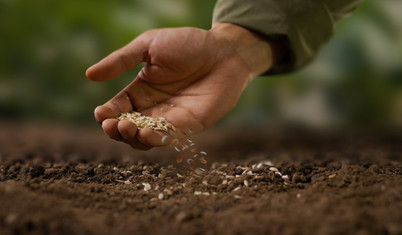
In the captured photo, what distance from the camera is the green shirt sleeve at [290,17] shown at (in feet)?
5.83

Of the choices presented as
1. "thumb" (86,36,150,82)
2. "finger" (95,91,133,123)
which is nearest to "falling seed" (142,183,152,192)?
"finger" (95,91,133,123)

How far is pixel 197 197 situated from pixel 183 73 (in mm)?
586

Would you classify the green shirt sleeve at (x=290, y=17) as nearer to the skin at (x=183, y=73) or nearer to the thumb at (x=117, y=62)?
the skin at (x=183, y=73)

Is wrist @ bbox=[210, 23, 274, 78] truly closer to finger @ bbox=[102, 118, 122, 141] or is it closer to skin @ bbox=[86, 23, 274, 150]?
skin @ bbox=[86, 23, 274, 150]

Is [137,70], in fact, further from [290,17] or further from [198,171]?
[198,171]

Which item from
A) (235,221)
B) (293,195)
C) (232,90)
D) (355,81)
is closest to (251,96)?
(355,81)

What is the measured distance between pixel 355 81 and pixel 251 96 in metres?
0.94

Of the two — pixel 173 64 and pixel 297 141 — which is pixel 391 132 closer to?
pixel 297 141

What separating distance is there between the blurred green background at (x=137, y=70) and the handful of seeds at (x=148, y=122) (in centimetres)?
224

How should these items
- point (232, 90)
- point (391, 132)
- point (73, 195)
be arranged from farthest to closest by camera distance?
point (391, 132)
point (232, 90)
point (73, 195)

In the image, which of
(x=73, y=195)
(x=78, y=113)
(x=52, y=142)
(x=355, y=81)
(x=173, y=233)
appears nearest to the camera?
(x=173, y=233)

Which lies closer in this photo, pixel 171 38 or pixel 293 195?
pixel 293 195

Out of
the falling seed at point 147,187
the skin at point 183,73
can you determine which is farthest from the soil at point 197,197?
the skin at point 183,73

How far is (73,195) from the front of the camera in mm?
1287
